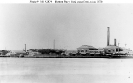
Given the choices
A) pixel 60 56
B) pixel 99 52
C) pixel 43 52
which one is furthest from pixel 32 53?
pixel 99 52

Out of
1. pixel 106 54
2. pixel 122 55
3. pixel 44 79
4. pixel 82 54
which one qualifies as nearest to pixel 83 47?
pixel 82 54

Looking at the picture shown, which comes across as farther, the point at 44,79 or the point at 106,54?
the point at 106,54

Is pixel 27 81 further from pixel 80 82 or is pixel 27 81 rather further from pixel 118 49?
pixel 118 49

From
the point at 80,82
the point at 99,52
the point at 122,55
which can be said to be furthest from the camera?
the point at 99,52

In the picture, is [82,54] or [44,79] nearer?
[44,79]

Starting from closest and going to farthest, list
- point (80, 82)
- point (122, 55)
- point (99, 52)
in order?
point (80, 82)
point (122, 55)
point (99, 52)

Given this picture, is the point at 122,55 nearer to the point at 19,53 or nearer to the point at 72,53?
the point at 72,53

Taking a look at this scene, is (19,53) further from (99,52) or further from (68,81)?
(68,81)
